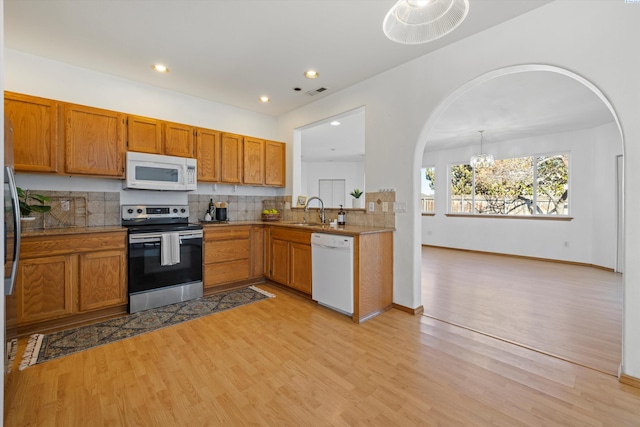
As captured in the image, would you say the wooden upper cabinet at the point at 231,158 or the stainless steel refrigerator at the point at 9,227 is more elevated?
the wooden upper cabinet at the point at 231,158

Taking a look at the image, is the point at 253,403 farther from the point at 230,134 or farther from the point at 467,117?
the point at 467,117

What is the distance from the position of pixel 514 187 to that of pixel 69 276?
771cm

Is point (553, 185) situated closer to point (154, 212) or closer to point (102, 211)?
point (154, 212)

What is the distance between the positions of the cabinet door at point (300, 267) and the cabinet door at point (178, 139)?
1857 mm

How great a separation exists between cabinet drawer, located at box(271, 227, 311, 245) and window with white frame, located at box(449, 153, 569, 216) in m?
5.26

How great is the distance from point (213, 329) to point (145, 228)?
4.49 feet

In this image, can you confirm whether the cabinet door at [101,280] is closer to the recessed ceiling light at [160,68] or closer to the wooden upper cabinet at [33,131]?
the wooden upper cabinet at [33,131]

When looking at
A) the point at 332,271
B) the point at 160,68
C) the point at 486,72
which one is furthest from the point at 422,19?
the point at 160,68

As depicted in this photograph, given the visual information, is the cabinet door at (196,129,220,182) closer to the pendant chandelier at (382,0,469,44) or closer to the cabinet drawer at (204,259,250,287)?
the cabinet drawer at (204,259,250,287)

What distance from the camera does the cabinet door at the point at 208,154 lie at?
3.88m

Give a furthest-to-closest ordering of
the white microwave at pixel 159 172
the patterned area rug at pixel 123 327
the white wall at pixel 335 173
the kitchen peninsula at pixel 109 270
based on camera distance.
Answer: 1. the white wall at pixel 335 173
2. the white microwave at pixel 159 172
3. the kitchen peninsula at pixel 109 270
4. the patterned area rug at pixel 123 327

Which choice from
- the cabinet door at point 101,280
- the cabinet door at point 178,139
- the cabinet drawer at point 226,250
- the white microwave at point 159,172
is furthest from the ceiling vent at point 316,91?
the cabinet door at point 101,280

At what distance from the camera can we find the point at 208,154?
3.96 m

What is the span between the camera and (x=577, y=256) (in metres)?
5.51
